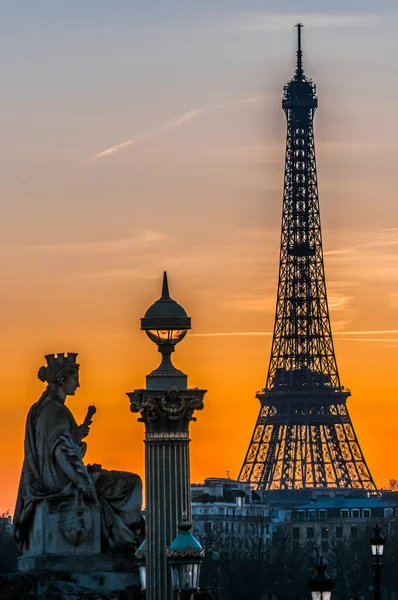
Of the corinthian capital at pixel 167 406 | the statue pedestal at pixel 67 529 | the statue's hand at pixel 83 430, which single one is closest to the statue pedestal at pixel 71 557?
the statue pedestal at pixel 67 529

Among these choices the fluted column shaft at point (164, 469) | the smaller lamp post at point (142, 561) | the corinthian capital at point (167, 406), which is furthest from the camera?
the corinthian capital at point (167, 406)

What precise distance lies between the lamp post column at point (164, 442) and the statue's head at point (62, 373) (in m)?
1.50

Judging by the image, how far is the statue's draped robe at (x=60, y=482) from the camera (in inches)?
1372

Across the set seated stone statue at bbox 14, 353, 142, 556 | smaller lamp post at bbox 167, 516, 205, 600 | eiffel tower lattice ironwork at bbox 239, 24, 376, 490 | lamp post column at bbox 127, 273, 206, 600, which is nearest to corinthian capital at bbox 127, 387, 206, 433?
lamp post column at bbox 127, 273, 206, 600

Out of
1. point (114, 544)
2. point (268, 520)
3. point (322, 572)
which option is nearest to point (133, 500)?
point (114, 544)

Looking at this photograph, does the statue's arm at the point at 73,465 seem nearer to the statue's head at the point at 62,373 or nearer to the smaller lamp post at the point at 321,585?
the statue's head at the point at 62,373

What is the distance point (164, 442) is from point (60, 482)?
2.15m

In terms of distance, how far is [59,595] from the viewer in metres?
33.8

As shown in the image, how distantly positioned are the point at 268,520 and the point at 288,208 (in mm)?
19270

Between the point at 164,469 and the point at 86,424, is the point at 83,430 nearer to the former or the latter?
the point at 86,424

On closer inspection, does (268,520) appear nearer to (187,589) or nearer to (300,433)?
(300,433)

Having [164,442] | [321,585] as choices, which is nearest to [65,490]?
[164,442]

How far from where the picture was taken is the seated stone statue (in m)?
34.7

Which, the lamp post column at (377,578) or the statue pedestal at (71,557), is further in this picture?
the lamp post column at (377,578)
